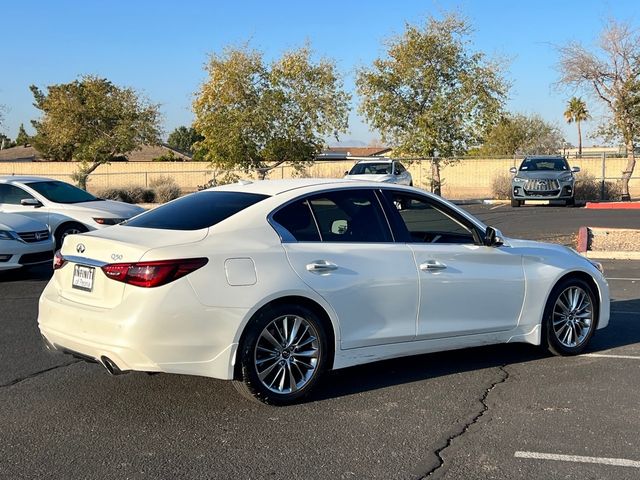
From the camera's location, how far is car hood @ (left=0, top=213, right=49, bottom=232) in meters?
11.4

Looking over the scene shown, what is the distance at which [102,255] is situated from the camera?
5230 millimetres

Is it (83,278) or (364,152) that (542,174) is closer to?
(83,278)

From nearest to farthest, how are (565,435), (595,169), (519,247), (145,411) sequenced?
(565,435) < (145,411) < (519,247) < (595,169)

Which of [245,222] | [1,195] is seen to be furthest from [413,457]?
[1,195]

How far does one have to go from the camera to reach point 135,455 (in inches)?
177

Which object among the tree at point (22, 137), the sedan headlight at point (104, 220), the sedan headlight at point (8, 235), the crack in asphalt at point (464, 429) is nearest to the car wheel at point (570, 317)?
the crack in asphalt at point (464, 429)

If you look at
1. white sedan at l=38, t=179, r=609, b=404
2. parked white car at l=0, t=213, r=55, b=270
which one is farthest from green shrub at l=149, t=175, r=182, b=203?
white sedan at l=38, t=179, r=609, b=404

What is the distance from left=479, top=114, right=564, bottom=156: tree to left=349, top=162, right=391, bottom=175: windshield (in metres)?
36.9

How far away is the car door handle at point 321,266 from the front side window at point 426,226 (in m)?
0.83

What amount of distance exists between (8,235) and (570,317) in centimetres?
816

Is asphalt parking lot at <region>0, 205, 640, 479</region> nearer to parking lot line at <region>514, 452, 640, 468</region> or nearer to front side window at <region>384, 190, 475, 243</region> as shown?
parking lot line at <region>514, 452, 640, 468</region>

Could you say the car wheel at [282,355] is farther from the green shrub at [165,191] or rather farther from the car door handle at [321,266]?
the green shrub at [165,191]

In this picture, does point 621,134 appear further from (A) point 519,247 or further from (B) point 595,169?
(A) point 519,247

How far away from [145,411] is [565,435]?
2833 mm
